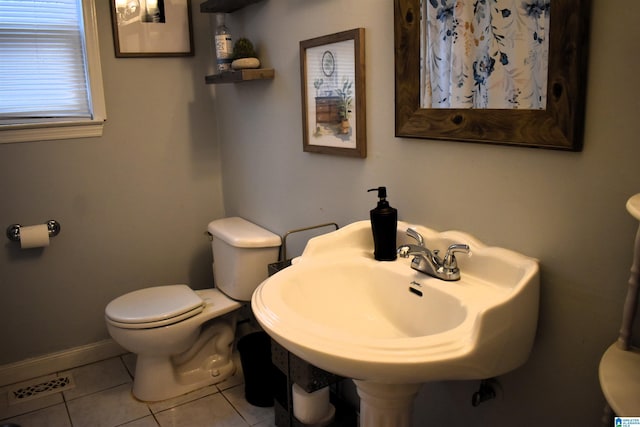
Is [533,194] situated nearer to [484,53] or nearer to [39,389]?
[484,53]

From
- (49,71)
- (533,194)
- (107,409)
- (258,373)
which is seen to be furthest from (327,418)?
(49,71)

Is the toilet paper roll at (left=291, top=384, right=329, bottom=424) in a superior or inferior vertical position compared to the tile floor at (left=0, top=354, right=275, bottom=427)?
superior

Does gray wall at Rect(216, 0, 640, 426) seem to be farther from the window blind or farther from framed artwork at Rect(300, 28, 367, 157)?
the window blind

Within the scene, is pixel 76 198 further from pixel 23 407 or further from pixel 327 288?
pixel 327 288

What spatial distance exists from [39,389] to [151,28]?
175 centimetres

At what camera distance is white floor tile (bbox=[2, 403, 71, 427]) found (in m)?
2.25

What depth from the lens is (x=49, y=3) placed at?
2.41 meters

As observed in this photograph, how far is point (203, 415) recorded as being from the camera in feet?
7.49

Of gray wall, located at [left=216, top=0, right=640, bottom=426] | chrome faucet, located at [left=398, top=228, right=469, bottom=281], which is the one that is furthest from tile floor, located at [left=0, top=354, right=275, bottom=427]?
chrome faucet, located at [left=398, top=228, right=469, bottom=281]

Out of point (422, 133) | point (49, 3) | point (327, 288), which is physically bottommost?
point (327, 288)

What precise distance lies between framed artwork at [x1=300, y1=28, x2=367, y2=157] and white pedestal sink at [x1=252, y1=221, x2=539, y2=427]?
0.33 m

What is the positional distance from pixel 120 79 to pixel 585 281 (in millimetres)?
Answer: 2191

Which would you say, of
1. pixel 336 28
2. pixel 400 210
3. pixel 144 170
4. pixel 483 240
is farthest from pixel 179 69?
pixel 483 240

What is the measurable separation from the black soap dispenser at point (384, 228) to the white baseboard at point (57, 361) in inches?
69.8
